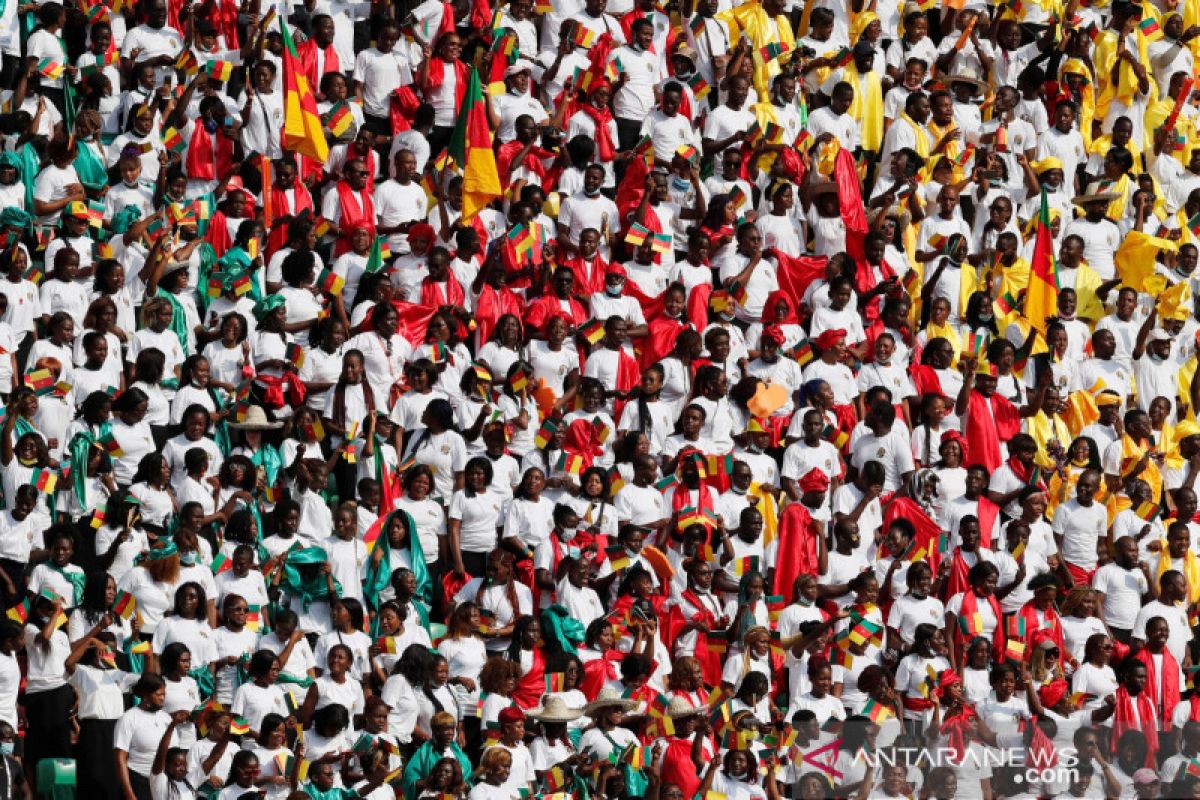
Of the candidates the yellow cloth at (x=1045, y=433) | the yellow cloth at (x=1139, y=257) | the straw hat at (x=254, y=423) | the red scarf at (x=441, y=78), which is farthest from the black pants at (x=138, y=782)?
the yellow cloth at (x=1139, y=257)

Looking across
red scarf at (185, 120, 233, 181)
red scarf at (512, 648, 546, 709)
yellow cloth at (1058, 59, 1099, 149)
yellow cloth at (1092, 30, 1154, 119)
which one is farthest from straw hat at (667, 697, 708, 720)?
yellow cloth at (1092, 30, 1154, 119)

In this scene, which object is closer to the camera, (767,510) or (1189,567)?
(767,510)

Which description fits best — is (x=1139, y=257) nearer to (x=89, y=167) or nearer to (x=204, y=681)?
(x=89, y=167)

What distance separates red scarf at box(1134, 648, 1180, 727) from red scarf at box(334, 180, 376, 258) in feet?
16.9

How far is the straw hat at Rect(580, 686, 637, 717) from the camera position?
603 inches

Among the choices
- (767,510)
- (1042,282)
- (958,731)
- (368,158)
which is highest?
(368,158)

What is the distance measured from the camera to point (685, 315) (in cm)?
1780

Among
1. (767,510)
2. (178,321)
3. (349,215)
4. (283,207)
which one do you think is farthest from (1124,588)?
(178,321)

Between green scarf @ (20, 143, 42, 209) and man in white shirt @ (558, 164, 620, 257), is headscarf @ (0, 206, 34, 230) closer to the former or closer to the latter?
green scarf @ (20, 143, 42, 209)

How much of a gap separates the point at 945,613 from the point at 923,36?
4.51 metres

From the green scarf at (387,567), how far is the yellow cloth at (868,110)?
4703 millimetres

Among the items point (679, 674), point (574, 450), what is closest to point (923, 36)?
point (574, 450)

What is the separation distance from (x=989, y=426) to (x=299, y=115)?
4.59 metres

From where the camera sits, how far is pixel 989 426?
→ 17.9 metres
